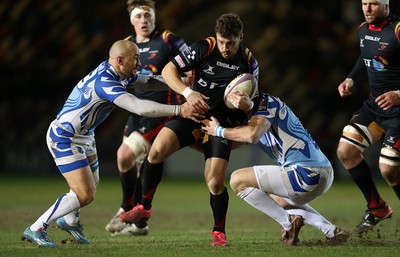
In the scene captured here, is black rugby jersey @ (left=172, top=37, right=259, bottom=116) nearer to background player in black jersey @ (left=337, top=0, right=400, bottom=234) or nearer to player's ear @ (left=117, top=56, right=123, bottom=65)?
player's ear @ (left=117, top=56, right=123, bottom=65)

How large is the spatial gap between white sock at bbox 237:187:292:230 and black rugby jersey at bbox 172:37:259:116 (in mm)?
895

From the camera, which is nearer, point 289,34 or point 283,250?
point 283,250

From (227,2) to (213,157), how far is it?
15.1 metres

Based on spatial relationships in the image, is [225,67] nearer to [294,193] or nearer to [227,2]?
[294,193]

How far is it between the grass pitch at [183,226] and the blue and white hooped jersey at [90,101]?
1.11 meters

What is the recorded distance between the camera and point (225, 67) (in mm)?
7637

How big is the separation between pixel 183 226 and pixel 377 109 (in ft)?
8.67

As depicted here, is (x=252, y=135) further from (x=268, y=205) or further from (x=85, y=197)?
(x=85, y=197)

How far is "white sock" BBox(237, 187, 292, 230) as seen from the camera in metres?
7.22

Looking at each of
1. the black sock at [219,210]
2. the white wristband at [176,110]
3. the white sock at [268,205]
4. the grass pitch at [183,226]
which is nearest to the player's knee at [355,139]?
the grass pitch at [183,226]

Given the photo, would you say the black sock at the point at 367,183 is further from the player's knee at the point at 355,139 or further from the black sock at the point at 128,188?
the black sock at the point at 128,188

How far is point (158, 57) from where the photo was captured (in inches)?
369

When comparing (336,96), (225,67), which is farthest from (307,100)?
(225,67)

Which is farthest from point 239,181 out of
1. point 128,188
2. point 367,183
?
point 128,188
